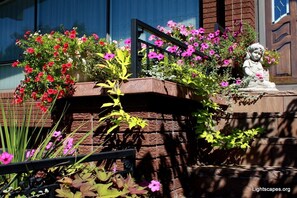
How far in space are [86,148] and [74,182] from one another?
4.63ft

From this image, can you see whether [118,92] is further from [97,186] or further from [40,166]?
[40,166]

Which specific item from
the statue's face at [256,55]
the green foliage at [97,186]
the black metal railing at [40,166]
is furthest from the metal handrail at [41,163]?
the statue's face at [256,55]

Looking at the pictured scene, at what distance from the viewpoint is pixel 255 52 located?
6602mm

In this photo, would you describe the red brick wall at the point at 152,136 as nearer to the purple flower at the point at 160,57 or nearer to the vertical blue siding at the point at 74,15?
the purple flower at the point at 160,57

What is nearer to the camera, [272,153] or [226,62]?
[272,153]

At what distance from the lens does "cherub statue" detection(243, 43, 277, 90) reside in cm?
640

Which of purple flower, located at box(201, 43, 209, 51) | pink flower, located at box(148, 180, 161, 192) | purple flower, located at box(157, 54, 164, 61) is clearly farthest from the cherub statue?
pink flower, located at box(148, 180, 161, 192)

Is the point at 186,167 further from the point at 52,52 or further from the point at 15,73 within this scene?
the point at 15,73

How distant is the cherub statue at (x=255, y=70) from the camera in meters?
6.40

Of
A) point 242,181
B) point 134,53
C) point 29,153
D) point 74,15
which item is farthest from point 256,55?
point 74,15

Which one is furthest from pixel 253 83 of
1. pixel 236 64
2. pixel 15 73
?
pixel 15 73

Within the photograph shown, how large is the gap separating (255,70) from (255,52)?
293 mm

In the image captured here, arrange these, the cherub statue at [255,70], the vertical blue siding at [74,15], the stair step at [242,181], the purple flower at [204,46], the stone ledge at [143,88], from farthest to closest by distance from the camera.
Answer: the vertical blue siding at [74,15]
the cherub statue at [255,70]
the purple flower at [204,46]
the stair step at [242,181]
the stone ledge at [143,88]

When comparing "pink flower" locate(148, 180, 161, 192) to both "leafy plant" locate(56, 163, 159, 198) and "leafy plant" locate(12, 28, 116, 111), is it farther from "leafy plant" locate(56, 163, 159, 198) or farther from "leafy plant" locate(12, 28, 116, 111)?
"leafy plant" locate(12, 28, 116, 111)
